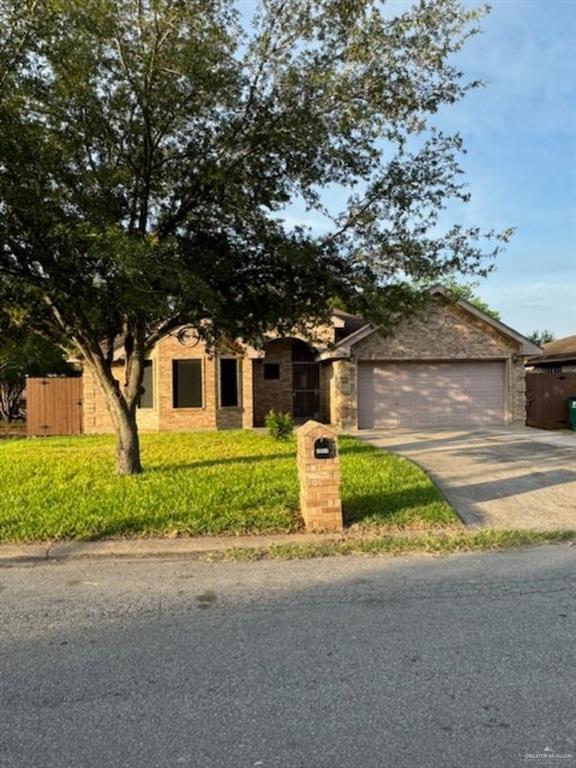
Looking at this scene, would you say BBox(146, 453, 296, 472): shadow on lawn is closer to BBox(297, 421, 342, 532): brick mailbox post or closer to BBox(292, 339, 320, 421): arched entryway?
BBox(297, 421, 342, 532): brick mailbox post

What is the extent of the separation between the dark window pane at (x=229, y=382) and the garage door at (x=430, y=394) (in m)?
3.94

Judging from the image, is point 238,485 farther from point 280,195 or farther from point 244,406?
point 244,406

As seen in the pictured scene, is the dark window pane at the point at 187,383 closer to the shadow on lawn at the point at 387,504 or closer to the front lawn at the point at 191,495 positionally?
the front lawn at the point at 191,495

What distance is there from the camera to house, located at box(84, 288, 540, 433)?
19.4 meters

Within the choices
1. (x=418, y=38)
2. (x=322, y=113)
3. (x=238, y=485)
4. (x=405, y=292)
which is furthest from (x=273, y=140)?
(x=238, y=485)

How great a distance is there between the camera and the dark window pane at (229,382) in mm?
19688

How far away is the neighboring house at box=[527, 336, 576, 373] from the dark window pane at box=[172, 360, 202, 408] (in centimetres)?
1431

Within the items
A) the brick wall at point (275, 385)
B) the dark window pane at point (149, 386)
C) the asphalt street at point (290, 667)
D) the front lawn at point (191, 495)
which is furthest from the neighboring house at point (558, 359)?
the asphalt street at point (290, 667)

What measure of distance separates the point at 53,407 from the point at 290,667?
18.2 m

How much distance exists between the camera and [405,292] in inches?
395

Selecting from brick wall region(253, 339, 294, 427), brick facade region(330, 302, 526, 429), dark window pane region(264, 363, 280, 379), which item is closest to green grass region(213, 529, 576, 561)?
brick facade region(330, 302, 526, 429)

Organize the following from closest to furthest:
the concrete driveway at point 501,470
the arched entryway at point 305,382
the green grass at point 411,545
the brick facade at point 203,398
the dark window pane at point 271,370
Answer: the green grass at point 411,545
the concrete driveway at point 501,470
the brick facade at point 203,398
the dark window pane at point 271,370
the arched entryway at point 305,382

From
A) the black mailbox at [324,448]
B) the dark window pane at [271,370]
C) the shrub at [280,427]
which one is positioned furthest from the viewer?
the dark window pane at [271,370]

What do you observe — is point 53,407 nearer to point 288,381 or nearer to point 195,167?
point 288,381
